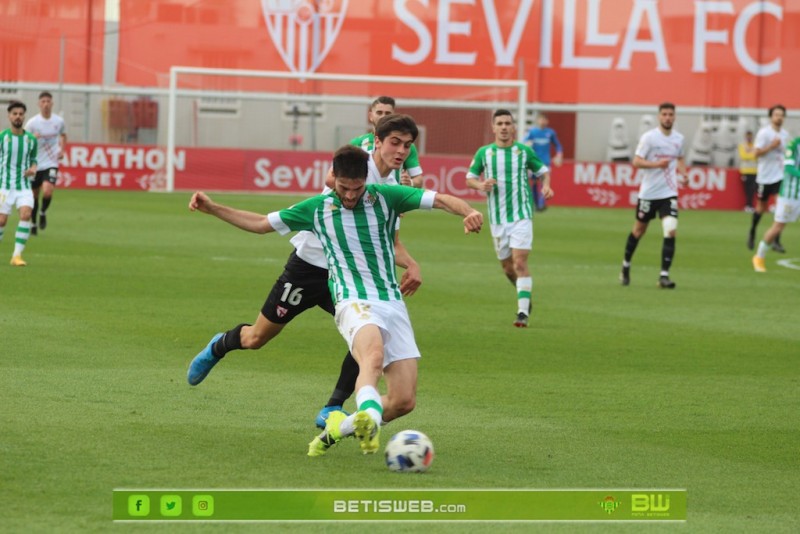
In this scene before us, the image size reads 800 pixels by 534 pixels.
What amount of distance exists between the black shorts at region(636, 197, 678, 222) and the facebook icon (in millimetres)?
12294

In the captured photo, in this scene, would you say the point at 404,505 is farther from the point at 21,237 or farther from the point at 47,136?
the point at 47,136

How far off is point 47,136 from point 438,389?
14.7 metres

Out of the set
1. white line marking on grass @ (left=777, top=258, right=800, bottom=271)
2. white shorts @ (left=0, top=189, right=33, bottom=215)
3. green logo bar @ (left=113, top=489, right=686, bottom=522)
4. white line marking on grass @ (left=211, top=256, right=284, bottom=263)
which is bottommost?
green logo bar @ (left=113, top=489, right=686, bottom=522)

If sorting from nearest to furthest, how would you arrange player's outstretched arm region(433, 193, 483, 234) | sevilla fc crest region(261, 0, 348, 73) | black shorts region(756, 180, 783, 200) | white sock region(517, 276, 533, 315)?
player's outstretched arm region(433, 193, 483, 234), white sock region(517, 276, 533, 315), black shorts region(756, 180, 783, 200), sevilla fc crest region(261, 0, 348, 73)

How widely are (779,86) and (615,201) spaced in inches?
294

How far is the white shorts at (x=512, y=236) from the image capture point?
13984mm

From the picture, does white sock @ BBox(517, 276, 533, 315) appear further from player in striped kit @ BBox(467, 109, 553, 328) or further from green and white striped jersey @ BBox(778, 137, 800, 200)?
green and white striped jersey @ BBox(778, 137, 800, 200)

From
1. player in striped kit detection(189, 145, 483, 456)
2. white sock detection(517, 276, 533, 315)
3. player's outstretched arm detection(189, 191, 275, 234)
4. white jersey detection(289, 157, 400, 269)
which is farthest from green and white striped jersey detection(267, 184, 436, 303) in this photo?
white sock detection(517, 276, 533, 315)

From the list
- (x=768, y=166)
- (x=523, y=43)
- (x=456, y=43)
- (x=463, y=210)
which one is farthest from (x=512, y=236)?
(x=523, y=43)

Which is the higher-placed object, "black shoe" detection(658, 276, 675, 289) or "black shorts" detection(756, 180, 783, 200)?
"black shorts" detection(756, 180, 783, 200)

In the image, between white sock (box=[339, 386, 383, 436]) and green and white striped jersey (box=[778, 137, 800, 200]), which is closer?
white sock (box=[339, 386, 383, 436])

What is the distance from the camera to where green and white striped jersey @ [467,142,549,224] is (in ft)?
46.3

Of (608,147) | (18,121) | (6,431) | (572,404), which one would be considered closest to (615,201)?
(608,147)

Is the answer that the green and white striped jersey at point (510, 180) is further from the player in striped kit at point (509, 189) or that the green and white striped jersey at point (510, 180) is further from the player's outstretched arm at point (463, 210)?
the player's outstretched arm at point (463, 210)
